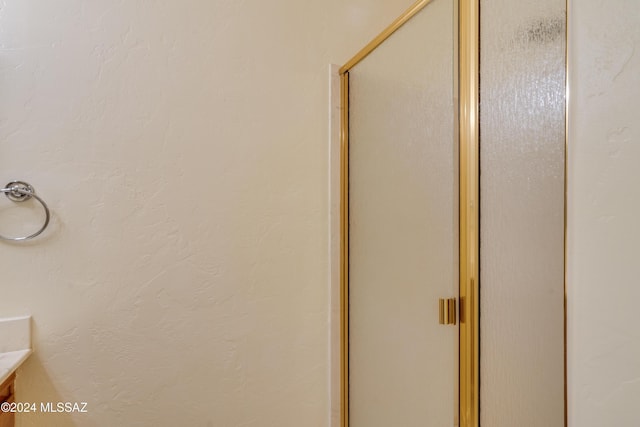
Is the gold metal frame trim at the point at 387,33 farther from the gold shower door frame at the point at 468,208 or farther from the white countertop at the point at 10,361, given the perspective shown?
the white countertop at the point at 10,361

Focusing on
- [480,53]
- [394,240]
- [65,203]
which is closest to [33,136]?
[65,203]

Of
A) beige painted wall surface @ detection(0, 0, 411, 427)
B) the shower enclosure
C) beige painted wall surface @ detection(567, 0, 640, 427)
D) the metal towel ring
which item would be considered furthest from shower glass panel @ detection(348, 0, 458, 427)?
the metal towel ring

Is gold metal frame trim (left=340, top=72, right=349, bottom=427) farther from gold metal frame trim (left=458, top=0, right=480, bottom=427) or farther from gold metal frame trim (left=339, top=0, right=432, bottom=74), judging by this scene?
gold metal frame trim (left=458, top=0, right=480, bottom=427)

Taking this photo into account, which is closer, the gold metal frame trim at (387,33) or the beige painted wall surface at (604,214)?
the beige painted wall surface at (604,214)

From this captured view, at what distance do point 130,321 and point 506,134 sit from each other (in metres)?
1.10

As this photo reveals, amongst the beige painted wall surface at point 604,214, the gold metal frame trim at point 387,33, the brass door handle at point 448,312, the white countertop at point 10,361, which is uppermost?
the gold metal frame trim at point 387,33

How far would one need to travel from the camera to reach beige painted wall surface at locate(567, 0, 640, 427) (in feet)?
1.34

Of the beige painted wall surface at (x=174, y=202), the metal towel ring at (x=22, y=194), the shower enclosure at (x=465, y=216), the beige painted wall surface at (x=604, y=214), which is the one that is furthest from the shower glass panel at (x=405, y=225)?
the metal towel ring at (x=22, y=194)

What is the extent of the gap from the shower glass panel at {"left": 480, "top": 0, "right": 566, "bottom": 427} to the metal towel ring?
1.11m

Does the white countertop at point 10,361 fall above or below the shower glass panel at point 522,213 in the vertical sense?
below

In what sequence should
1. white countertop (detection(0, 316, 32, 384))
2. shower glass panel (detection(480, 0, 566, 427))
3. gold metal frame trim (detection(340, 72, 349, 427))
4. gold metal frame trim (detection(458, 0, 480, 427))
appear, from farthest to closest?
gold metal frame trim (detection(340, 72, 349, 427))
white countertop (detection(0, 316, 32, 384))
gold metal frame trim (detection(458, 0, 480, 427))
shower glass panel (detection(480, 0, 566, 427))

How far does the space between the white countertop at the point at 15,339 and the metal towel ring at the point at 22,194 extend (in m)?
0.21

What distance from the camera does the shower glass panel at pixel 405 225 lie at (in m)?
0.81

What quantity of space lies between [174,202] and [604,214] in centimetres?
101
